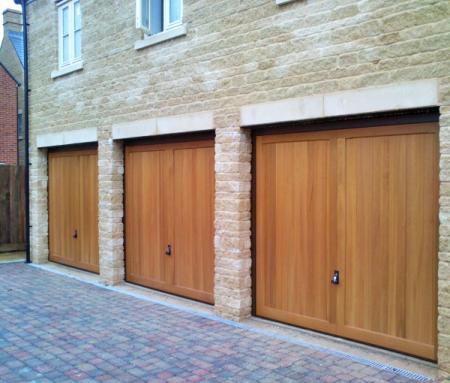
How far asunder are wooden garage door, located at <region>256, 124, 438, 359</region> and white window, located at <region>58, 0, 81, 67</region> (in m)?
5.08

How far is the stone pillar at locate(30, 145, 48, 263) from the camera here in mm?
10594

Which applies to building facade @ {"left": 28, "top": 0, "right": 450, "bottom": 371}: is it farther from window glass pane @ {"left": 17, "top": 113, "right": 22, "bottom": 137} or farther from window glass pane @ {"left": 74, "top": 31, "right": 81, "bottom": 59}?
window glass pane @ {"left": 17, "top": 113, "right": 22, "bottom": 137}

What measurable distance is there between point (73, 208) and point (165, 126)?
3578 mm

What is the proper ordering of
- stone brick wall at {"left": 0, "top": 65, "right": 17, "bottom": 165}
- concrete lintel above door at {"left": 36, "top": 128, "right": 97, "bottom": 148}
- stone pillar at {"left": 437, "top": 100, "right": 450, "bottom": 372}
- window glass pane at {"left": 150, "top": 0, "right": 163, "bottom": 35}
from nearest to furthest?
stone pillar at {"left": 437, "top": 100, "right": 450, "bottom": 372}, window glass pane at {"left": 150, "top": 0, "right": 163, "bottom": 35}, concrete lintel above door at {"left": 36, "top": 128, "right": 97, "bottom": 148}, stone brick wall at {"left": 0, "top": 65, "right": 17, "bottom": 165}

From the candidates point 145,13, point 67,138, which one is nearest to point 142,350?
point 145,13

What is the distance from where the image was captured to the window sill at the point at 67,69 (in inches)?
360

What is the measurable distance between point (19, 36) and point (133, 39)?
2394cm

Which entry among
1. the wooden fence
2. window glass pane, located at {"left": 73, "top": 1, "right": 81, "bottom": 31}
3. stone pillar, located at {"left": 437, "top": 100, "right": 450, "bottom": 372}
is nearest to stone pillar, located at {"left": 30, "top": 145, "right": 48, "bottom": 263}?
the wooden fence

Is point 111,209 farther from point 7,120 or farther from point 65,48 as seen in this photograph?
point 7,120

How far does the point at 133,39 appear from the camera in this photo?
7.96 meters

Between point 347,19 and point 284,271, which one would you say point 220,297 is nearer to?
point 284,271

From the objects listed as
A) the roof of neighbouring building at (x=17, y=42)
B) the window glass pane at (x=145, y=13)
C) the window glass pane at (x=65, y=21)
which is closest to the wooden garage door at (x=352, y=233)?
the window glass pane at (x=145, y=13)

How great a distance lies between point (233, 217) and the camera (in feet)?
20.8

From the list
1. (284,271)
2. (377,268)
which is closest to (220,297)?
(284,271)
